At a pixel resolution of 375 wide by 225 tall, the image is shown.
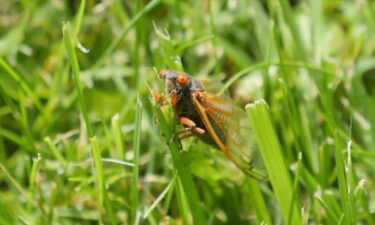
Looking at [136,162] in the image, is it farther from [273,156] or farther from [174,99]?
[273,156]

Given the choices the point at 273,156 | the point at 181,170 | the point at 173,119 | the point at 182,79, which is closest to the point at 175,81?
the point at 182,79

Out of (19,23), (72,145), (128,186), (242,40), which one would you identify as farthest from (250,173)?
(19,23)

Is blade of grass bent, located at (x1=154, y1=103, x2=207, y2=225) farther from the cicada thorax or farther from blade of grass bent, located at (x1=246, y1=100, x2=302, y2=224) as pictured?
blade of grass bent, located at (x1=246, y1=100, x2=302, y2=224)

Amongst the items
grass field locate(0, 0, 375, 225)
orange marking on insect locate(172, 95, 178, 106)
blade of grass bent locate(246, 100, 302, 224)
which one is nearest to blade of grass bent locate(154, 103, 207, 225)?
grass field locate(0, 0, 375, 225)

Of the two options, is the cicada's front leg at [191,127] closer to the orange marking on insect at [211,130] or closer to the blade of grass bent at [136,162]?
the orange marking on insect at [211,130]

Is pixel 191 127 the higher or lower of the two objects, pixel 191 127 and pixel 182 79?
the lower

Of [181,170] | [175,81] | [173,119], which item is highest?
[175,81]

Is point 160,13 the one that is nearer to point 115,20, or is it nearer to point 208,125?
point 115,20

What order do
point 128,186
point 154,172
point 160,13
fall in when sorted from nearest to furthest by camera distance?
point 128,186
point 154,172
point 160,13
